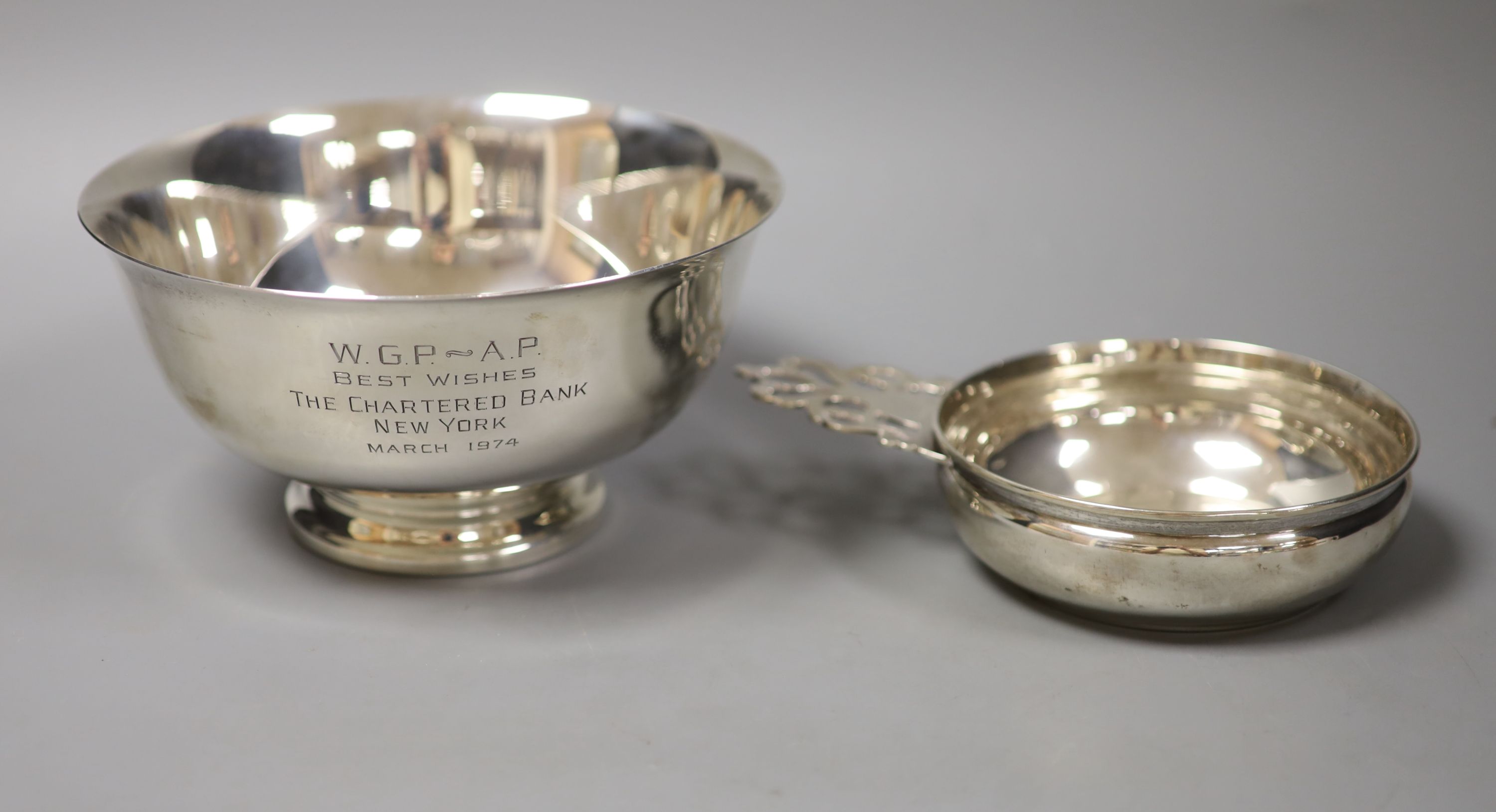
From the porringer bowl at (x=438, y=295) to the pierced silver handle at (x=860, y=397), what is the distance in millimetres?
132

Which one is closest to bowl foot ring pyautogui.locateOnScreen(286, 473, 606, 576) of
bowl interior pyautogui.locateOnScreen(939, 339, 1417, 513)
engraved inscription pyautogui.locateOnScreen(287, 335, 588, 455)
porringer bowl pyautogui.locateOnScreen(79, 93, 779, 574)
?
porringer bowl pyautogui.locateOnScreen(79, 93, 779, 574)

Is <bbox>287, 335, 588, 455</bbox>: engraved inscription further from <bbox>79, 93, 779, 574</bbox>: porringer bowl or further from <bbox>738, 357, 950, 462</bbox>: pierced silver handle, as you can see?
<bbox>738, 357, 950, 462</bbox>: pierced silver handle

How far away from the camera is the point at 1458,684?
1635 mm

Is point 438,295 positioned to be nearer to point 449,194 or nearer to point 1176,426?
A: point 449,194

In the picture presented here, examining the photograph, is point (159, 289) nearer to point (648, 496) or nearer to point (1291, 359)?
point (648, 496)

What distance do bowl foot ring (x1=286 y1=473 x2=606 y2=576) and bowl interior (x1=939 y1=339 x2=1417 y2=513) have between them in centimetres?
56

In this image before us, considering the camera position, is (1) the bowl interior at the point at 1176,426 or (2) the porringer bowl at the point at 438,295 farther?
(1) the bowl interior at the point at 1176,426

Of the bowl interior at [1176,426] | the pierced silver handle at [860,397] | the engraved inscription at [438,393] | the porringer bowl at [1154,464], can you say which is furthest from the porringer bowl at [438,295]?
the bowl interior at [1176,426]

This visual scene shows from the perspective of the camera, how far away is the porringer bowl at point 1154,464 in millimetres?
1642

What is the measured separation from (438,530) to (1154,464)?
3.34 feet

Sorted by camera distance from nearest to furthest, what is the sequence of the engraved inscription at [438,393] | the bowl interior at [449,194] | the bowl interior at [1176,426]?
the engraved inscription at [438,393] < the bowl interior at [1176,426] < the bowl interior at [449,194]

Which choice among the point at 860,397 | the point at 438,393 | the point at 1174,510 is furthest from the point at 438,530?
the point at 1174,510

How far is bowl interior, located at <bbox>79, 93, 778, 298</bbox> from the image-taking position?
225cm

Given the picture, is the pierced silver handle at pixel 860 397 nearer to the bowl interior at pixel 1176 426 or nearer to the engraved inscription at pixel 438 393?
the bowl interior at pixel 1176 426
